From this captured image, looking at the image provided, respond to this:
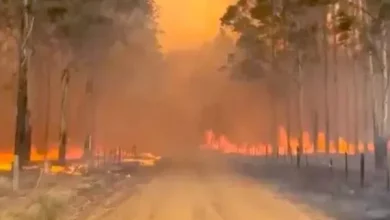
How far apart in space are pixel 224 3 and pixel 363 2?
62522 millimetres

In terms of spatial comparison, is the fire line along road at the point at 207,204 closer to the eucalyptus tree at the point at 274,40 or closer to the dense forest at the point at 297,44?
the dense forest at the point at 297,44

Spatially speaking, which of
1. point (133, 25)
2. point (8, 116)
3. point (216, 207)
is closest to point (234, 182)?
point (216, 207)

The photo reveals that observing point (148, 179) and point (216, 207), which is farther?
point (148, 179)

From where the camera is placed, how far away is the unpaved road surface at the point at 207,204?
1656 cm

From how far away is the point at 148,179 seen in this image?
30438 millimetres

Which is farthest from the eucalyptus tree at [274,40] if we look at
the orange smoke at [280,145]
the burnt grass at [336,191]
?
the orange smoke at [280,145]

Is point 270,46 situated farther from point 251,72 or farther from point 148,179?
point 148,179

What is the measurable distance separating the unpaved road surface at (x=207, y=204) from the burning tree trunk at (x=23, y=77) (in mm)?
6341

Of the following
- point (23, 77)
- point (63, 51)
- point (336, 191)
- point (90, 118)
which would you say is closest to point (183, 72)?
point (90, 118)

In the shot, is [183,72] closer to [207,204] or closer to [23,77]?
[23,77]

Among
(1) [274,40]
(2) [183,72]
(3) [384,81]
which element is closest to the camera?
(3) [384,81]

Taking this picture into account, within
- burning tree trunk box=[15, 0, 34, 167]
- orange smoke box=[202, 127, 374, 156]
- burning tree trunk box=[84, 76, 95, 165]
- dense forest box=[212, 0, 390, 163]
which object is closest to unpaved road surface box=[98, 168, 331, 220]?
burning tree trunk box=[15, 0, 34, 167]

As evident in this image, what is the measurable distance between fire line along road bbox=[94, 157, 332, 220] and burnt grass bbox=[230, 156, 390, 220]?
0.72 meters

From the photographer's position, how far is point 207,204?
19.3 m
